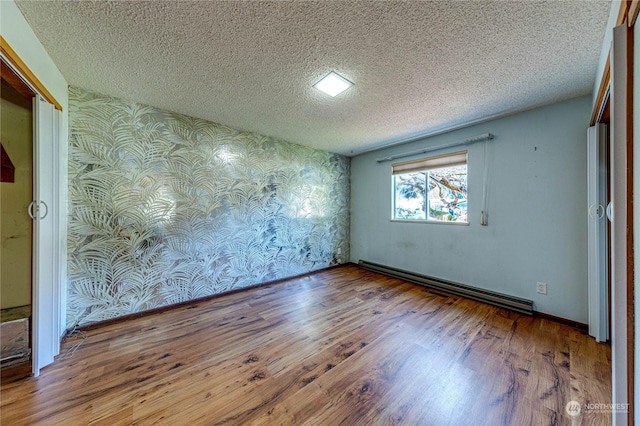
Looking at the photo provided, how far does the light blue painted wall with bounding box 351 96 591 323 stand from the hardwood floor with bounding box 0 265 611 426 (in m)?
0.44

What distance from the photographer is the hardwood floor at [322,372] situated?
1261 millimetres

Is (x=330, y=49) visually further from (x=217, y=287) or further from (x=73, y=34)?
(x=217, y=287)

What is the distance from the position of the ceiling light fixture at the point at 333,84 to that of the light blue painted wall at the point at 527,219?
1.90 metres

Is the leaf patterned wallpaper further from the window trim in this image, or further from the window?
the window

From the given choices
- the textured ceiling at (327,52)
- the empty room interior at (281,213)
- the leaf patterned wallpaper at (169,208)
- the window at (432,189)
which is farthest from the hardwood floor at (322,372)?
the textured ceiling at (327,52)

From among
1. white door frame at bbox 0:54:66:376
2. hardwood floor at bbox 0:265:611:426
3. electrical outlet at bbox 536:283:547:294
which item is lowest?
hardwood floor at bbox 0:265:611:426

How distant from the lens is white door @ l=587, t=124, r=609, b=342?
193cm

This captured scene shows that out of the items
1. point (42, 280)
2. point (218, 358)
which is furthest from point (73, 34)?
point (218, 358)

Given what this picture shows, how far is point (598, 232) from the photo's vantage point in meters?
1.98

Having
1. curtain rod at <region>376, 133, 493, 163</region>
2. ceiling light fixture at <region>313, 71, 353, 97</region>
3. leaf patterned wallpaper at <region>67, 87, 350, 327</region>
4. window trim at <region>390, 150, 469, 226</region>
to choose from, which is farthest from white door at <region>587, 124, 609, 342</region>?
leaf patterned wallpaper at <region>67, 87, 350, 327</region>

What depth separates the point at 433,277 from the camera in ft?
10.8

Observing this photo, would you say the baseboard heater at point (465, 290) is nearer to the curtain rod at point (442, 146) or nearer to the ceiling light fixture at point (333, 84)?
the curtain rod at point (442, 146)

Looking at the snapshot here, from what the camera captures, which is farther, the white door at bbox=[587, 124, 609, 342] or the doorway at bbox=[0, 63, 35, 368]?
the white door at bbox=[587, 124, 609, 342]

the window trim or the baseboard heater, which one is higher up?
the window trim
